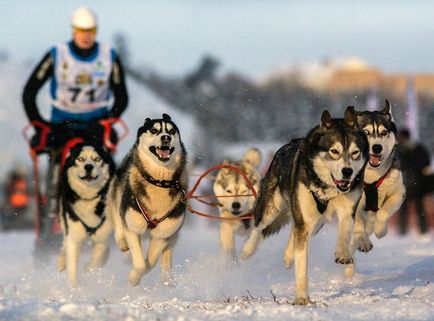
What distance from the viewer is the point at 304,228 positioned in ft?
18.5

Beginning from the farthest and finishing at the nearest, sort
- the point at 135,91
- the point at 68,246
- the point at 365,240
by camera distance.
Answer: the point at 135,91, the point at 68,246, the point at 365,240

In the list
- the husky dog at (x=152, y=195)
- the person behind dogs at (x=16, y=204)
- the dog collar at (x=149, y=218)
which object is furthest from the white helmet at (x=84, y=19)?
the person behind dogs at (x=16, y=204)

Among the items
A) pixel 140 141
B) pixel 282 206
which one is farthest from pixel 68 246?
pixel 282 206

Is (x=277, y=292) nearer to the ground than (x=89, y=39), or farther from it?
nearer to the ground

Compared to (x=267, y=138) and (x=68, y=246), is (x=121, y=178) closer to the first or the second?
(x=68, y=246)

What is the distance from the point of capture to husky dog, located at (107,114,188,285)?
21.2ft

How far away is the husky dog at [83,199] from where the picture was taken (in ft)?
24.1

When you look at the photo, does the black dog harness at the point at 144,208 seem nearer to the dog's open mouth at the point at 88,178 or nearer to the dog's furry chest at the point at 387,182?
the dog's open mouth at the point at 88,178

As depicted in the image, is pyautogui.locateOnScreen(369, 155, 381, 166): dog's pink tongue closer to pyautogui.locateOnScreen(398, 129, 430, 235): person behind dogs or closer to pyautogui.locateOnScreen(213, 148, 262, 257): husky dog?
pyautogui.locateOnScreen(213, 148, 262, 257): husky dog

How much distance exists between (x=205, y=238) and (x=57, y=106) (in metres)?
3.94

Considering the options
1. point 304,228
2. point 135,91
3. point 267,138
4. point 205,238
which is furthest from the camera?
point 267,138

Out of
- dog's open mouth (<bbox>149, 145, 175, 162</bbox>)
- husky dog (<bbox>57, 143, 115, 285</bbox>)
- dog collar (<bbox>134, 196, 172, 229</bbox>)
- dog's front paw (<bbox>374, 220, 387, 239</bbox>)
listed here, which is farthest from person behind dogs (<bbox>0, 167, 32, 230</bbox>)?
dog's front paw (<bbox>374, 220, 387, 239</bbox>)

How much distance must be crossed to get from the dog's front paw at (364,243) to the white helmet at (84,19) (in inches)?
118

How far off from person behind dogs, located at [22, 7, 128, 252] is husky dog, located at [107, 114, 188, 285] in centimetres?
154
